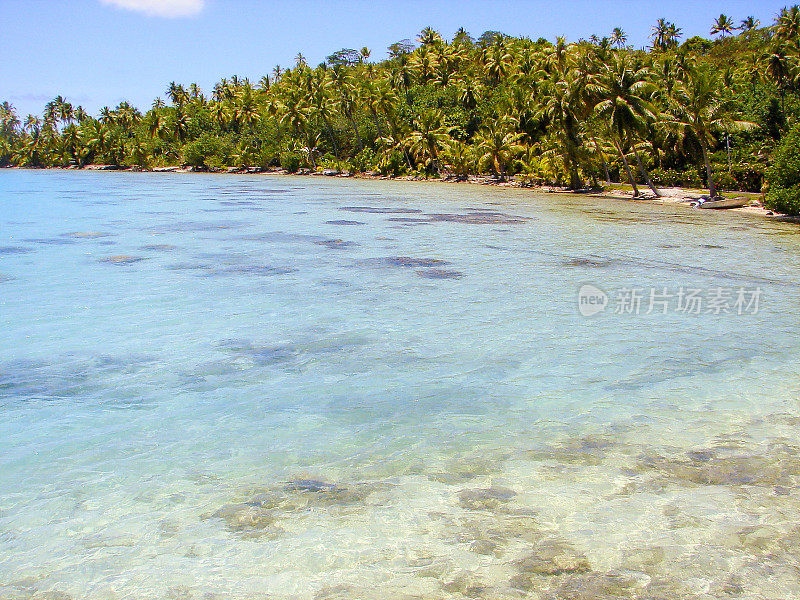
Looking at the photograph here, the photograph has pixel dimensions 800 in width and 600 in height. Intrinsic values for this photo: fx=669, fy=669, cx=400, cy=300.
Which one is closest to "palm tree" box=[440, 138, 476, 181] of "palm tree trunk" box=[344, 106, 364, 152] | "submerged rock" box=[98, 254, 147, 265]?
"palm tree trunk" box=[344, 106, 364, 152]

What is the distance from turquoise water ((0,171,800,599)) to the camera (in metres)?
4.92

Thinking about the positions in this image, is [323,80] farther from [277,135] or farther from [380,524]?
[380,524]

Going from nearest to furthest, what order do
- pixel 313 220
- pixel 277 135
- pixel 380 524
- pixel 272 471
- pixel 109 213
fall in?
1. pixel 380 524
2. pixel 272 471
3. pixel 313 220
4. pixel 109 213
5. pixel 277 135

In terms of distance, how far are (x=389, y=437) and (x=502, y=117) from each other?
4922 centimetres

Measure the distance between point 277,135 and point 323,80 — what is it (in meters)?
12.6

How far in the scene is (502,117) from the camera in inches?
2089

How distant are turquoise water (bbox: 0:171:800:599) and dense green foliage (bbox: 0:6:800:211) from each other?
23863 millimetres

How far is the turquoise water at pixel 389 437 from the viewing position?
4.92 metres

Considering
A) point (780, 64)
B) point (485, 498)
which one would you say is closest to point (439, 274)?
point (485, 498)

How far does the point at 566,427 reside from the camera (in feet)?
24.5

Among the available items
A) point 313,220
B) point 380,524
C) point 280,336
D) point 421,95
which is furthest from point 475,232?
point 421,95

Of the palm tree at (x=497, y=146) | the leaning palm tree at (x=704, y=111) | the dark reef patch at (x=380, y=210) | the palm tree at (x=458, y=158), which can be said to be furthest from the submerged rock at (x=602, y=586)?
the palm tree at (x=458, y=158)

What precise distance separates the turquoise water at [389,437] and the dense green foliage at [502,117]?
23.9 meters

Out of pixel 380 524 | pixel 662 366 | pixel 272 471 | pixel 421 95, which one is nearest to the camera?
pixel 380 524
